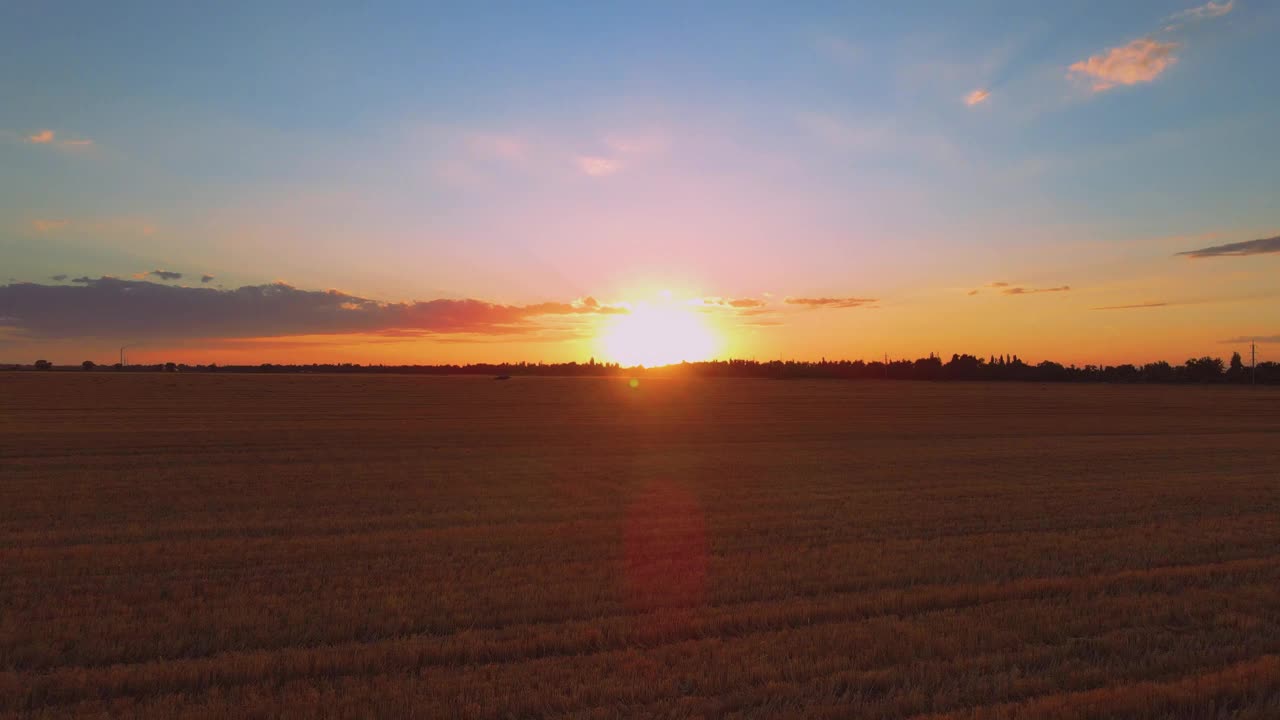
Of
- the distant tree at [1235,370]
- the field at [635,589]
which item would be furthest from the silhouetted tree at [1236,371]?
the field at [635,589]

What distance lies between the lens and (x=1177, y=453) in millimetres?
24641

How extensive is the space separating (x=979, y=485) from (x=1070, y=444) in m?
12.8

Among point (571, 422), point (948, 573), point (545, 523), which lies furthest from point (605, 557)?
point (571, 422)

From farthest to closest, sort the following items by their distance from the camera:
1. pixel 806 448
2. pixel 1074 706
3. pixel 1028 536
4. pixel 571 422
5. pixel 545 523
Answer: pixel 571 422 → pixel 806 448 → pixel 545 523 → pixel 1028 536 → pixel 1074 706

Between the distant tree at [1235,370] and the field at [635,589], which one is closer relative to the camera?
the field at [635,589]

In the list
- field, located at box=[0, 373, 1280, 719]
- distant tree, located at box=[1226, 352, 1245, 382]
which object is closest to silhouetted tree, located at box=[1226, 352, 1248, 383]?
distant tree, located at box=[1226, 352, 1245, 382]

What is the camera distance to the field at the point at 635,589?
20.2 ft

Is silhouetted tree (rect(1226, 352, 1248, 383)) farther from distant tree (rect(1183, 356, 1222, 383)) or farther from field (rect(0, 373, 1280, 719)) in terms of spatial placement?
field (rect(0, 373, 1280, 719))

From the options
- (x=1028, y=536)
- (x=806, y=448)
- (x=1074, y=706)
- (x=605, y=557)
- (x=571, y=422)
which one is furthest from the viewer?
(x=571, y=422)

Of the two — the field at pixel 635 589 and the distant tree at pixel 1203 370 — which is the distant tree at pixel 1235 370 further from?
the field at pixel 635 589

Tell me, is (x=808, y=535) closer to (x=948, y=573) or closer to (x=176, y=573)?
(x=948, y=573)

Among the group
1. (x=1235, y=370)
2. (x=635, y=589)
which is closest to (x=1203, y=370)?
(x=1235, y=370)

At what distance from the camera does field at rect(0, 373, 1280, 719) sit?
6.15m

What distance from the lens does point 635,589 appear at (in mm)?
8938
